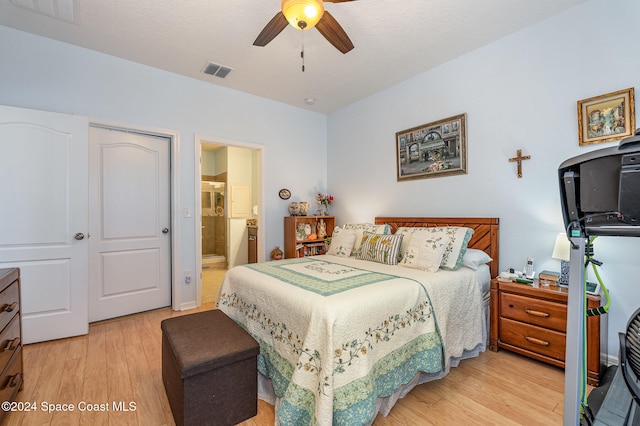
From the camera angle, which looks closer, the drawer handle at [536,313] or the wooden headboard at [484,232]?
the drawer handle at [536,313]

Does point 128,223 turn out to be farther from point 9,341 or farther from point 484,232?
point 484,232

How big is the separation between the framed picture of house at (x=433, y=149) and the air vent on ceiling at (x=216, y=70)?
2.19 metres

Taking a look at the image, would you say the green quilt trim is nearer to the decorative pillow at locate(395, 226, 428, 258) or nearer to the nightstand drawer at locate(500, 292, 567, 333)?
the decorative pillow at locate(395, 226, 428, 258)

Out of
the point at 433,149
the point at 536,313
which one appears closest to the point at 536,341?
the point at 536,313

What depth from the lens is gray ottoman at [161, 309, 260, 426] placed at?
1486 mm

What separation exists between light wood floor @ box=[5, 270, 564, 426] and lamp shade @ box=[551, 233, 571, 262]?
2.73 feet

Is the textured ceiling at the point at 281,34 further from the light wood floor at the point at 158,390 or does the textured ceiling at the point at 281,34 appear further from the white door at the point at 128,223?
the light wood floor at the point at 158,390

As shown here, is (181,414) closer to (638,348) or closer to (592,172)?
(638,348)

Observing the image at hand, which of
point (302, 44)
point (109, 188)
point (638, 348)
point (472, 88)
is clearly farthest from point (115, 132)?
point (638, 348)

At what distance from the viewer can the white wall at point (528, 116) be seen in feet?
7.02

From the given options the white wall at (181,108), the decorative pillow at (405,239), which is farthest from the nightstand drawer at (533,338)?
the white wall at (181,108)

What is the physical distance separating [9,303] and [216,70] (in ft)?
9.18

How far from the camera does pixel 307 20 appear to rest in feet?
5.88

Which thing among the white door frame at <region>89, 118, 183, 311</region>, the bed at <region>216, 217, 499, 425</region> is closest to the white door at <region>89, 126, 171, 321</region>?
the white door frame at <region>89, 118, 183, 311</region>
